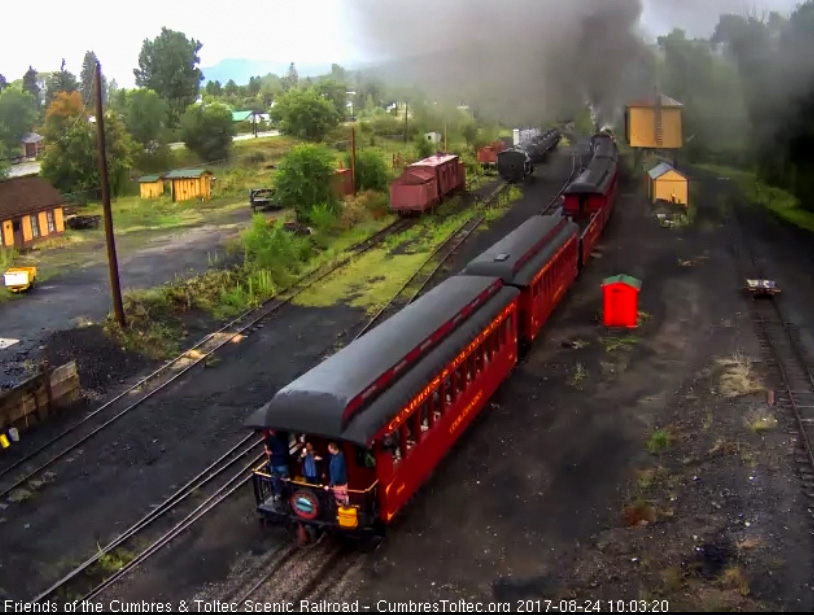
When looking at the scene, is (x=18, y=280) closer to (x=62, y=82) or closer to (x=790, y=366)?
(x=790, y=366)

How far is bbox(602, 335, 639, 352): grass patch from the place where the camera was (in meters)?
20.0

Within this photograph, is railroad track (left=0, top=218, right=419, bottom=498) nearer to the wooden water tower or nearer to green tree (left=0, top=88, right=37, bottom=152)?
the wooden water tower

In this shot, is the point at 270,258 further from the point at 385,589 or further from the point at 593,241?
the point at 385,589

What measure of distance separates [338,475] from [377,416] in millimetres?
958

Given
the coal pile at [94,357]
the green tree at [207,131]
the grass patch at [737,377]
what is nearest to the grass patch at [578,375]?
the grass patch at [737,377]

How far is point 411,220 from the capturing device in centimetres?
3947

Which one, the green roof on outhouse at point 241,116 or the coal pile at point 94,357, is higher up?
the green roof on outhouse at point 241,116

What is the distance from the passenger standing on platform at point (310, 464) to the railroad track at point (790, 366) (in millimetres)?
7810

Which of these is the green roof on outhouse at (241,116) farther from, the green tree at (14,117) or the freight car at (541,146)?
the freight car at (541,146)

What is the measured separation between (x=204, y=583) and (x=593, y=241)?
2308 cm

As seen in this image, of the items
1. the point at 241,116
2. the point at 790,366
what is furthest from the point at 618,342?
the point at 241,116

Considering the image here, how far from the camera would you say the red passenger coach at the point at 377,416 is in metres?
10.4

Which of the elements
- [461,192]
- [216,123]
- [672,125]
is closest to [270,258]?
[461,192]

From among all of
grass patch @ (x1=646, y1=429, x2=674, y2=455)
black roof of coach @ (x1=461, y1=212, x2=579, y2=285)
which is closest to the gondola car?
black roof of coach @ (x1=461, y1=212, x2=579, y2=285)
